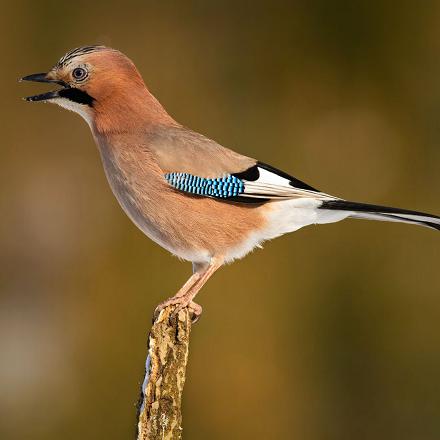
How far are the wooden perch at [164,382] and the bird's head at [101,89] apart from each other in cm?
126

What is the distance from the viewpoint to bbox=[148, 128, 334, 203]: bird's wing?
5.75 metres

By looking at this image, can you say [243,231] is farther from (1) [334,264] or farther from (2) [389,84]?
(2) [389,84]

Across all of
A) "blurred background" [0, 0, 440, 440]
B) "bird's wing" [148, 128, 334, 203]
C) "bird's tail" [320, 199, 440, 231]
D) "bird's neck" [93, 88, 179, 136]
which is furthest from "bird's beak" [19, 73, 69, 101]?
"blurred background" [0, 0, 440, 440]

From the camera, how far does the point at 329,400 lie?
400 inches

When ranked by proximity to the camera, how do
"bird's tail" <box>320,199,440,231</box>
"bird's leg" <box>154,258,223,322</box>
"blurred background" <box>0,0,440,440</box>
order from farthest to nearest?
"blurred background" <box>0,0,440,440</box> → "bird's leg" <box>154,258,223,322</box> → "bird's tail" <box>320,199,440,231</box>

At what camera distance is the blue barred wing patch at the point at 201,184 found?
18.8ft

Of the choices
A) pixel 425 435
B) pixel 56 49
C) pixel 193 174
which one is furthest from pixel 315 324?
pixel 193 174

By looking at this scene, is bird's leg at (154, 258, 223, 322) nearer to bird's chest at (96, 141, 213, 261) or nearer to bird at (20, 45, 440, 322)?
bird at (20, 45, 440, 322)

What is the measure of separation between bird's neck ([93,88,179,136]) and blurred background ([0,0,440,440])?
389 cm

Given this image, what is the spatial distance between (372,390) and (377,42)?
3.83m

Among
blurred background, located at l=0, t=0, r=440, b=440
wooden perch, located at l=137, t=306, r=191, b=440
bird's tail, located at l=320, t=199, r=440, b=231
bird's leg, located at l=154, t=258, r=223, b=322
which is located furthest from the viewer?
blurred background, located at l=0, t=0, r=440, b=440

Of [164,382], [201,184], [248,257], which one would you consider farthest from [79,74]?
[248,257]

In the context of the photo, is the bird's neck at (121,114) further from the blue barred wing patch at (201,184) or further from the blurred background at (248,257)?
the blurred background at (248,257)

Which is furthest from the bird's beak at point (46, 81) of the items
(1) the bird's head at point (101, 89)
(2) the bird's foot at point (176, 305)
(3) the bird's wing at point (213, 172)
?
(2) the bird's foot at point (176, 305)
